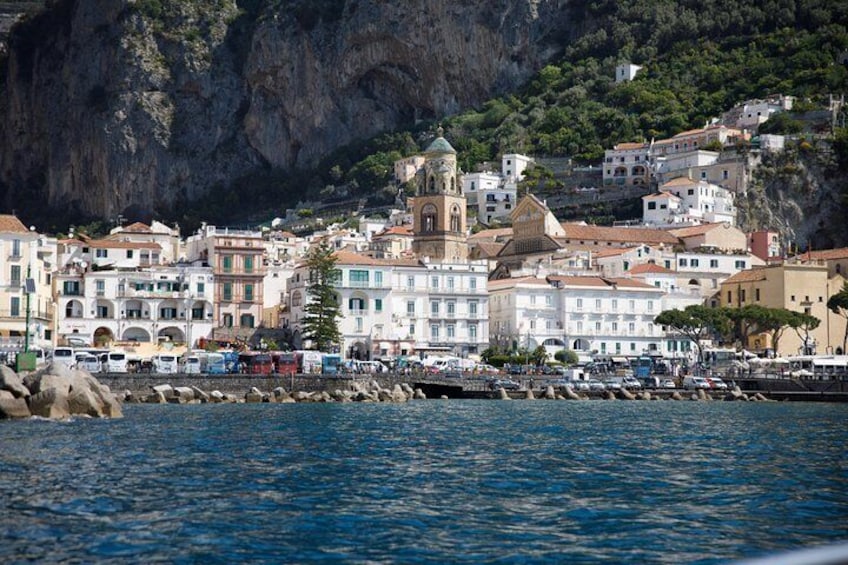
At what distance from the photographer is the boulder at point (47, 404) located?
4641cm

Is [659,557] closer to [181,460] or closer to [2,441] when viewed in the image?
[181,460]

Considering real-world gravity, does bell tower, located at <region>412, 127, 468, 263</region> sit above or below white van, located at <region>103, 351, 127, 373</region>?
above

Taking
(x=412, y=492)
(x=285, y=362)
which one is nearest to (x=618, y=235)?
(x=285, y=362)

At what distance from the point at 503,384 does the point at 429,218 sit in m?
31.2

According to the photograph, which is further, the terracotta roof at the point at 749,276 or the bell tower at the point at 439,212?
the bell tower at the point at 439,212

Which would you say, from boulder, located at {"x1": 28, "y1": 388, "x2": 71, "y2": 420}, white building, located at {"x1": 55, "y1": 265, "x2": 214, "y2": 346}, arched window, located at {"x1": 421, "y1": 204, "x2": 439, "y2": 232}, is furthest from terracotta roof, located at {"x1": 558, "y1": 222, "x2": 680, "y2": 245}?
boulder, located at {"x1": 28, "y1": 388, "x2": 71, "y2": 420}

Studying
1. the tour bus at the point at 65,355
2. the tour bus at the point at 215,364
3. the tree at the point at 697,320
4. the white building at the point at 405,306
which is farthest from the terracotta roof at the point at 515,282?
the tour bus at the point at 65,355

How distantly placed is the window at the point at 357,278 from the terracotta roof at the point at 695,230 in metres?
32.9

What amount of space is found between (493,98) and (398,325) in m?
75.2

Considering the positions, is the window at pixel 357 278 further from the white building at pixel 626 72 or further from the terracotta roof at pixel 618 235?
the white building at pixel 626 72

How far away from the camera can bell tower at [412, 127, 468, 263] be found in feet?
323

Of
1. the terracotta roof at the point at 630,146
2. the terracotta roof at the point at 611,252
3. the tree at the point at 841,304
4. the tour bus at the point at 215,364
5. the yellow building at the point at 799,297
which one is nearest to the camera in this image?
the tour bus at the point at 215,364

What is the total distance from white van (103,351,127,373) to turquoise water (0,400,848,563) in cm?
2175

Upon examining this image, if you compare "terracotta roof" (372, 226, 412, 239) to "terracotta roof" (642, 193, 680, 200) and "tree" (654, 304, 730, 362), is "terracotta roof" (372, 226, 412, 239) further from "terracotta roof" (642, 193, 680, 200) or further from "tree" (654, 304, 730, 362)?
"tree" (654, 304, 730, 362)
